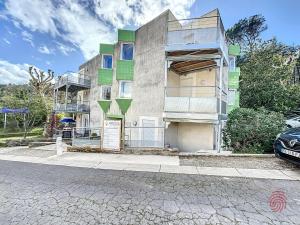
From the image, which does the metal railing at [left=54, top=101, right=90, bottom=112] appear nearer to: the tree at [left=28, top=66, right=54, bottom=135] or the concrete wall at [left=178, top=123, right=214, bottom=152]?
the concrete wall at [left=178, top=123, right=214, bottom=152]

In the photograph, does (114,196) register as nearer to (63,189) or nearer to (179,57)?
(63,189)

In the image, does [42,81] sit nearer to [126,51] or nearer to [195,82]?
[126,51]

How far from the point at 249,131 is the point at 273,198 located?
225 inches

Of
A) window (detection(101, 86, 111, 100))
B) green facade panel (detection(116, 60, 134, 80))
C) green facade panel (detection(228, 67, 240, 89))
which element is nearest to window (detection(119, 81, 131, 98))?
green facade panel (detection(116, 60, 134, 80))

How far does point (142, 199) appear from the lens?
451cm

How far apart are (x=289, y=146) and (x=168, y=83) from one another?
8710 millimetres

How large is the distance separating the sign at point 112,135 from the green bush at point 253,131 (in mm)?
5642

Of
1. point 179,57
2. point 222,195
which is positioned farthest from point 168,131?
point 222,195

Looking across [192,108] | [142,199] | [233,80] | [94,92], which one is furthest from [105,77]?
[142,199]

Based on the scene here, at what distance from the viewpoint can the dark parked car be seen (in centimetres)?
608

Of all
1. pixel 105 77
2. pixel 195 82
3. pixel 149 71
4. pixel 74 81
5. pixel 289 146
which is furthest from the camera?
pixel 74 81

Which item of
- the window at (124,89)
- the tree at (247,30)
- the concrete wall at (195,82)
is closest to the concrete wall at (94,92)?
the window at (124,89)

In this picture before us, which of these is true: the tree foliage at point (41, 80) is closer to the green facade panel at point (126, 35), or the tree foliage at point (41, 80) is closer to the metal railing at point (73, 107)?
the metal railing at point (73, 107)

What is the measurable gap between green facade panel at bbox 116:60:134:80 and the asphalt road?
10978 mm
